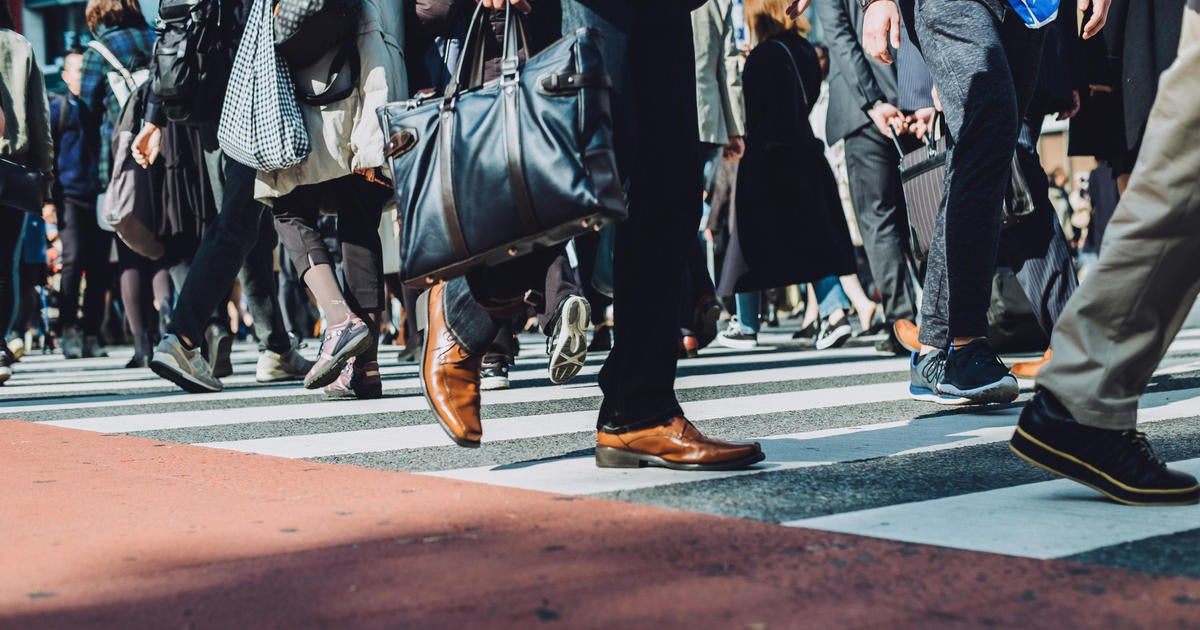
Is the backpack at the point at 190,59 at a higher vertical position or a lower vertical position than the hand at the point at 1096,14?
higher

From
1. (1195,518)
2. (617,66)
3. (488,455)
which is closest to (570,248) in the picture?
(488,455)

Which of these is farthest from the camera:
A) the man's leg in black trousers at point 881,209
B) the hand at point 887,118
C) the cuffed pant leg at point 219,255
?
the man's leg in black trousers at point 881,209

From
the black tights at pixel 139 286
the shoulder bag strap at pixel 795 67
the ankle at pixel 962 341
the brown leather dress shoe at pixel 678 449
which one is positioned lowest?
the brown leather dress shoe at pixel 678 449

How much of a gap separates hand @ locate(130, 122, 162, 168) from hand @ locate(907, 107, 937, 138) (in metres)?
3.55

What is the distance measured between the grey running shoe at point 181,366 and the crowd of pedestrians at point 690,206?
0.01 m

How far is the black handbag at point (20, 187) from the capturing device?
258 inches

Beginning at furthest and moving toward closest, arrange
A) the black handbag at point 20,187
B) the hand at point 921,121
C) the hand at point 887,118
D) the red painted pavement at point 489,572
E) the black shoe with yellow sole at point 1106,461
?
1. the hand at point 887,118
2. the black handbag at point 20,187
3. the hand at point 921,121
4. the black shoe with yellow sole at point 1106,461
5. the red painted pavement at point 489,572

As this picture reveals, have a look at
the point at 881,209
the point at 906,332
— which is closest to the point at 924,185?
the point at 906,332

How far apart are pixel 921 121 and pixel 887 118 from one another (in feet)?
1.76

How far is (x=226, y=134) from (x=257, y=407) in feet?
3.36

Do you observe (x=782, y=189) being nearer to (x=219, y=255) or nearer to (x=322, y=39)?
(x=219, y=255)

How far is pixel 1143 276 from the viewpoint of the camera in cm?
255

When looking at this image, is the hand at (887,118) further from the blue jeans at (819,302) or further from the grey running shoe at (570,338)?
the grey running shoe at (570,338)

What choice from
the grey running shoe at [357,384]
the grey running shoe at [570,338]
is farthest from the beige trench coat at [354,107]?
the grey running shoe at [570,338]
